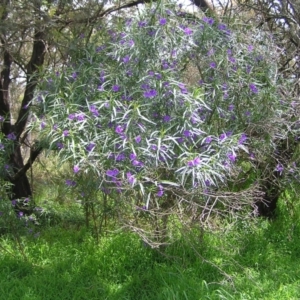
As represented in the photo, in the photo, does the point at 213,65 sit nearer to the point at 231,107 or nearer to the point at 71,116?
the point at 231,107

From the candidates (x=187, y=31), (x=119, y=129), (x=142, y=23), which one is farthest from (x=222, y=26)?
(x=119, y=129)

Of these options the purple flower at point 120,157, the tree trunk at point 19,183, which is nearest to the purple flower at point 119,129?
the purple flower at point 120,157

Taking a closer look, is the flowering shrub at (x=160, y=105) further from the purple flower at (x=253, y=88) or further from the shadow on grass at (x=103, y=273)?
A: the shadow on grass at (x=103, y=273)

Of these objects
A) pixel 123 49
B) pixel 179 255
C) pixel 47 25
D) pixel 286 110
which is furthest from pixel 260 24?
pixel 179 255

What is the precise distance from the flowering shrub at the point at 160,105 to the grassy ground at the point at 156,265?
0.66 metres

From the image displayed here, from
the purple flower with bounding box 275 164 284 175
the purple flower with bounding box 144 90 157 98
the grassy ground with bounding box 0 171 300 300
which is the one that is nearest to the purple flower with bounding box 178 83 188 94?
the purple flower with bounding box 144 90 157 98

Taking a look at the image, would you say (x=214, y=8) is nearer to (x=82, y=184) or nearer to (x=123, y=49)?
(x=123, y=49)

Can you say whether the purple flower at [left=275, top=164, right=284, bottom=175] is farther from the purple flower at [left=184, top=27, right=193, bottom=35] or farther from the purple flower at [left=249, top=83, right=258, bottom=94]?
the purple flower at [left=184, top=27, right=193, bottom=35]

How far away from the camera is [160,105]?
317 cm

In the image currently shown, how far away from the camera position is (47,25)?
3.91 meters

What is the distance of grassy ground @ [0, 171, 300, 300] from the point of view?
347cm

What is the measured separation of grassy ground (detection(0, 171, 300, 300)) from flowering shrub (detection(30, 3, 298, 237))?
662 millimetres

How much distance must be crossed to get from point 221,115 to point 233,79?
0.88 ft

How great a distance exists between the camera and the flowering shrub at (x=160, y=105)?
2973mm
